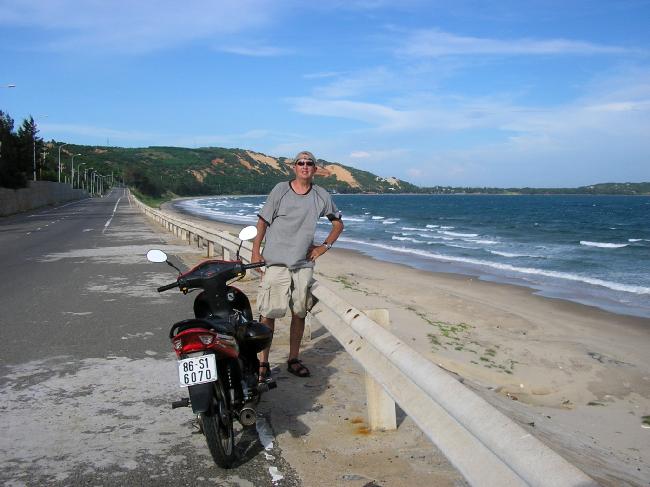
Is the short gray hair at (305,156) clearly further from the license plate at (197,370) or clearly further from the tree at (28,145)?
the tree at (28,145)

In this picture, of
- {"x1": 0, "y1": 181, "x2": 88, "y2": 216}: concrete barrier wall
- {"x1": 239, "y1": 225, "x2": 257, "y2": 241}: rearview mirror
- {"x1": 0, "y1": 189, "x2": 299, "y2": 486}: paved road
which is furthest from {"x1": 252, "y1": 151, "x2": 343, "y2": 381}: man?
{"x1": 0, "y1": 181, "x2": 88, "y2": 216}: concrete barrier wall

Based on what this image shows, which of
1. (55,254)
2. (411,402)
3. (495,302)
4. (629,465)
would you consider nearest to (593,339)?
(495,302)

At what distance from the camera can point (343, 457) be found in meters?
3.89

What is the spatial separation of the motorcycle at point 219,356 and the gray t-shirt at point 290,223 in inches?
26.8

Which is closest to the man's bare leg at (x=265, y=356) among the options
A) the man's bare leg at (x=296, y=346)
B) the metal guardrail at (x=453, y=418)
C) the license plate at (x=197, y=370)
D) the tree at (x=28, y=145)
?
the man's bare leg at (x=296, y=346)

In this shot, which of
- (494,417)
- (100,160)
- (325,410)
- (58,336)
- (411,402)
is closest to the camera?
(494,417)

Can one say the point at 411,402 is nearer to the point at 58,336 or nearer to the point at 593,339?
the point at 58,336

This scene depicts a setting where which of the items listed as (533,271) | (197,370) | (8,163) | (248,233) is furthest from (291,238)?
(8,163)

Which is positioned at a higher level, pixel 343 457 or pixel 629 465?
pixel 343 457

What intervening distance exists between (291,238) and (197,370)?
6.28 feet

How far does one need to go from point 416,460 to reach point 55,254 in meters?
14.9

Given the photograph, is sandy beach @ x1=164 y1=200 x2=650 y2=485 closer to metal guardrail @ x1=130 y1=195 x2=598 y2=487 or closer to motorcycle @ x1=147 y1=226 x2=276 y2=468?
metal guardrail @ x1=130 y1=195 x2=598 y2=487

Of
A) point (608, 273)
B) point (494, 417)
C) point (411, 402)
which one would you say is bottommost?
point (608, 273)

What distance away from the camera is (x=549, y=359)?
32.3ft
